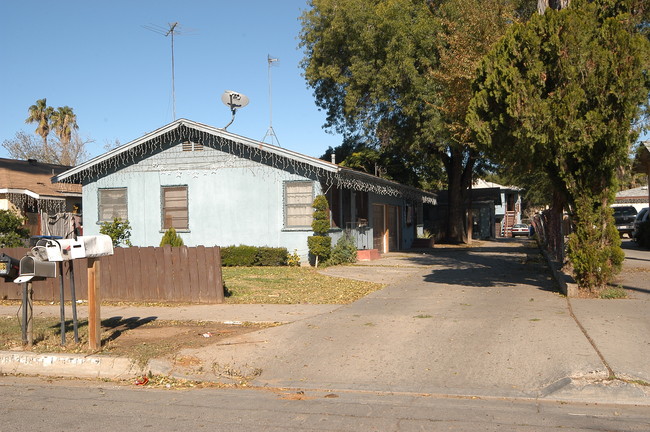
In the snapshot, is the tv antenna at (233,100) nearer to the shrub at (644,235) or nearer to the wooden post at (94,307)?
the wooden post at (94,307)

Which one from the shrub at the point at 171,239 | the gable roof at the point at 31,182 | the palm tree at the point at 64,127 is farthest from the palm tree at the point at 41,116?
the shrub at the point at 171,239

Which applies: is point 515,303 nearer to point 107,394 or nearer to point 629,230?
point 107,394

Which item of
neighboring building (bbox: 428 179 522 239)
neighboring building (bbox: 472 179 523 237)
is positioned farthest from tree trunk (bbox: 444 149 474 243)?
neighboring building (bbox: 472 179 523 237)

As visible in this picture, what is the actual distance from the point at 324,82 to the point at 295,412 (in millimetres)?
29217

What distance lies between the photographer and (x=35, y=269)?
28.1ft

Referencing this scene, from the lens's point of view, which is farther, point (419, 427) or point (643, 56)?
point (643, 56)

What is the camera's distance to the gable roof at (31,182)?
23078 mm

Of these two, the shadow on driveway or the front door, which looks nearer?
the shadow on driveway

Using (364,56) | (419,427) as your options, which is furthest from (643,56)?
(364,56)

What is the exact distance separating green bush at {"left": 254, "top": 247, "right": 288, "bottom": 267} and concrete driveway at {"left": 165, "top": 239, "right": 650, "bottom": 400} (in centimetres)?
809

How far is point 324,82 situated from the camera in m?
33.8

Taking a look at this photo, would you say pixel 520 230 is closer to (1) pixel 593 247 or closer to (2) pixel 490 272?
A: (2) pixel 490 272

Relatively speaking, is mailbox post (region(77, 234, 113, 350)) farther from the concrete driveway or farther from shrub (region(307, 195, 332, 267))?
shrub (region(307, 195, 332, 267))

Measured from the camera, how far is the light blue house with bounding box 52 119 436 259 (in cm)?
2036
